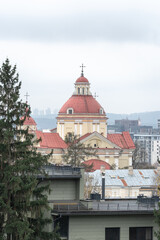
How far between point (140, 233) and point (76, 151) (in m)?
99.5

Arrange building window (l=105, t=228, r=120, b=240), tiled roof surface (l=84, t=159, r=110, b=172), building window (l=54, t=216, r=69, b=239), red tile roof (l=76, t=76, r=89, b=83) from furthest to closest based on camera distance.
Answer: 1. red tile roof (l=76, t=76, r=89, b=83)
2. tiled roof surface (l=84, t=159, r=110, b=172)
3. building window (l=105, t=228, r=120, b=240)
4. building window (l=54, t=216, r=69, b=239)

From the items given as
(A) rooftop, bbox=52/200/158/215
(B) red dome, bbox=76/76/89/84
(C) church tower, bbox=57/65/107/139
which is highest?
(B) red dome, bbox=76/76/89/84

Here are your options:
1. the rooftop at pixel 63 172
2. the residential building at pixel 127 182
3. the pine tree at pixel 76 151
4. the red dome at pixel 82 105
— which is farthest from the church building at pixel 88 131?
the rooftop at pixel 63 172

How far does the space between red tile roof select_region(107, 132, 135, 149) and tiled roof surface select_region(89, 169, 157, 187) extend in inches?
1239

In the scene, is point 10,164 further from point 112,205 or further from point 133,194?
point 133,194

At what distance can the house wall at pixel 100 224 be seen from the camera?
44.9 m

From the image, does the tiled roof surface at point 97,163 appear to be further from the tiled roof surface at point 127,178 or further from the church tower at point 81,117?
the tiled roof surface at point 127,178

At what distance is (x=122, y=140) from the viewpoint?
16462 cm

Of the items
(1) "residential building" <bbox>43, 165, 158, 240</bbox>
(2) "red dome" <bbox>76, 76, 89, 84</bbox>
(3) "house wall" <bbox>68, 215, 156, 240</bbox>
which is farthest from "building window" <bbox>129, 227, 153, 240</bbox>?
(2) "red dome" <bbox>76, 76, 89, 84</bbox>

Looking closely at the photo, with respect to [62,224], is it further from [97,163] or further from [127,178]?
[97,163]

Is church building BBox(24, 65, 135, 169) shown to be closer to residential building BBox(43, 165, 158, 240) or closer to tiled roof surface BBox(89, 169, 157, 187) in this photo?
tiled roof surface BBox(89, 169, 157, 187)

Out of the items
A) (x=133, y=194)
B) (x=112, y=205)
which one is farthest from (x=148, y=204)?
(x=133, y=194)

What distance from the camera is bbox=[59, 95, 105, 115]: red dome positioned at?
162000 millimetres

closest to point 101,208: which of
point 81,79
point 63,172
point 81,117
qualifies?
point 63,172
